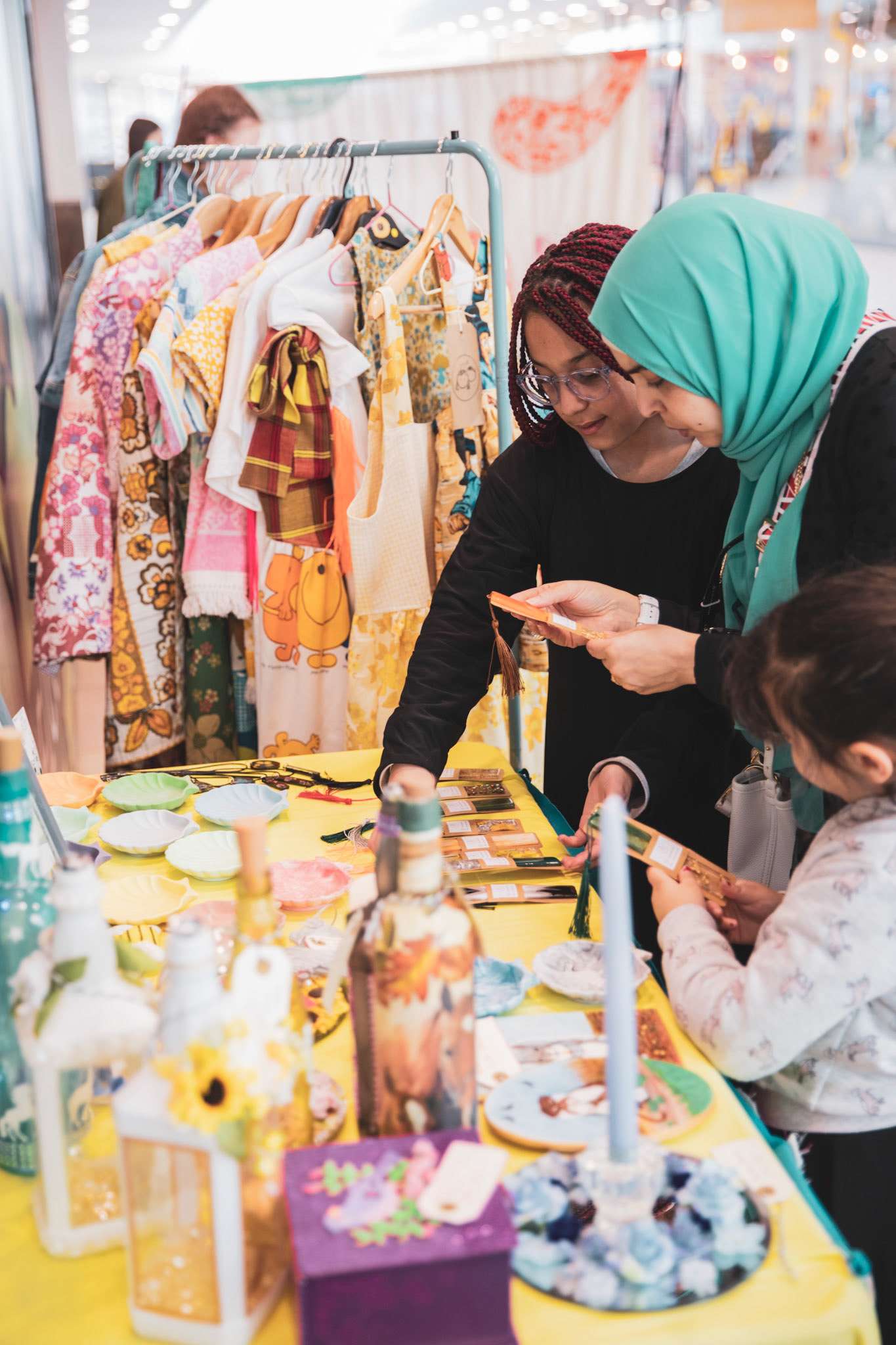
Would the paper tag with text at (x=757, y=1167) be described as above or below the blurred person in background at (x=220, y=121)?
below

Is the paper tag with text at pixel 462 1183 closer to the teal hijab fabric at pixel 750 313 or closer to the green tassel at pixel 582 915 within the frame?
the green tassel at pixel 582 915

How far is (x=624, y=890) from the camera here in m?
0.72

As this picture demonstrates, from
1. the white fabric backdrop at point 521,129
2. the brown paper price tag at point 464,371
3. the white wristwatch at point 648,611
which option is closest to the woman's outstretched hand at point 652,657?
the white wristwatch at point 648,611

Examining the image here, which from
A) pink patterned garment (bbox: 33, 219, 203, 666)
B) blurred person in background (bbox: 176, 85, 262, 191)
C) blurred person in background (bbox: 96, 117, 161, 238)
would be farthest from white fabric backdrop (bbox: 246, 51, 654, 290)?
pink patterned garment (bbox: 33, 219, 203, 666)

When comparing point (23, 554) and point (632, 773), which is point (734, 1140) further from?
point (23, 554)

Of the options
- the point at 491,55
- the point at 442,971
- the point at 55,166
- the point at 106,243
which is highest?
the point at 491,55

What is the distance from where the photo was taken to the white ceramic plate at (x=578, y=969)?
110 centimetres

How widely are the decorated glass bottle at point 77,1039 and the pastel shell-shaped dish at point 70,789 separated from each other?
3.01 ft

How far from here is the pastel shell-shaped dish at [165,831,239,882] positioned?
141 centimetres

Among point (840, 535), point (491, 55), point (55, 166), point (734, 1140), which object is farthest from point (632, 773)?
point (491, 55)

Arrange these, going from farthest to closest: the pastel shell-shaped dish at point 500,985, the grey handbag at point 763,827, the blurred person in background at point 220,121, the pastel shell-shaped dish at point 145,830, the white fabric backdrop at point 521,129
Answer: the white fabric backdrop at point 521,129, the blurred person in background at point 220,121, the pastel shell-shaped dish at point 145,830, the grey handbag at point 763,827, the pastel shell-shaped dish at point 500,985

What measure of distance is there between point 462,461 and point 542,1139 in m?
1.65

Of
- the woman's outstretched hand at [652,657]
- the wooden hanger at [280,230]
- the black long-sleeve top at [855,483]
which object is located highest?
the wooden hanger at [280,230]

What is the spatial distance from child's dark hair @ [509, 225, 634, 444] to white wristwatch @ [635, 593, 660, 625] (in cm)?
31
